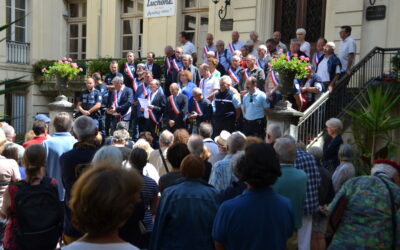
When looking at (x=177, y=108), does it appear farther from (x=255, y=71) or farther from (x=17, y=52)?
(x=17, y=52)

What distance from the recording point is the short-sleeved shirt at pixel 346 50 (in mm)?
10875

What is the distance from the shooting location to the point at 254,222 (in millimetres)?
3355

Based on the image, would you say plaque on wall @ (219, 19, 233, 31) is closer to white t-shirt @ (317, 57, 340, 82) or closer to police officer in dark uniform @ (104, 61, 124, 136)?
police officer in dark uniform @ (104, 61, 124, 136)

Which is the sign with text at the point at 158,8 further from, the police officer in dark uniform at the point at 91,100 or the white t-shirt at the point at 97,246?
the white t-shirt at the point at 97,246

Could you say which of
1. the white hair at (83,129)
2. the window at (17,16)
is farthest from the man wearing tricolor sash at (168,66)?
the window at (17,16)

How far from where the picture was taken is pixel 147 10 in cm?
1766

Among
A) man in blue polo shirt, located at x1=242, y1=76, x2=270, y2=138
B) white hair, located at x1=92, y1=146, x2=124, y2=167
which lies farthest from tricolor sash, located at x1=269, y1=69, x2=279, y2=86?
white hair, located at x1=92, y1=146, x2=124, y2=167

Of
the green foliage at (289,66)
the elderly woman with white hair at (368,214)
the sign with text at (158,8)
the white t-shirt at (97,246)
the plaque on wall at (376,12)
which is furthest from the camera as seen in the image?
the sign with text at (158,8)

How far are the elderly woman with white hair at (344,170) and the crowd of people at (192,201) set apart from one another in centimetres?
79

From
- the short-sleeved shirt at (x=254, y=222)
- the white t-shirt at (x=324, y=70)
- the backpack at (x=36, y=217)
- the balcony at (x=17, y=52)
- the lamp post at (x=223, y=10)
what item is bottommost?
the backpack at (x=36, y=217)

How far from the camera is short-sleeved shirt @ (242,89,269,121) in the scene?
9477 millimetres

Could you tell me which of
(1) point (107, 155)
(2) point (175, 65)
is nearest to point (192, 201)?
(1) point (107, 155)

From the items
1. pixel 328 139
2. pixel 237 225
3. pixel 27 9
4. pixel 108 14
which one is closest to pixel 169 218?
pixel 237 225

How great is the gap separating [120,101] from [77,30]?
416 inches
